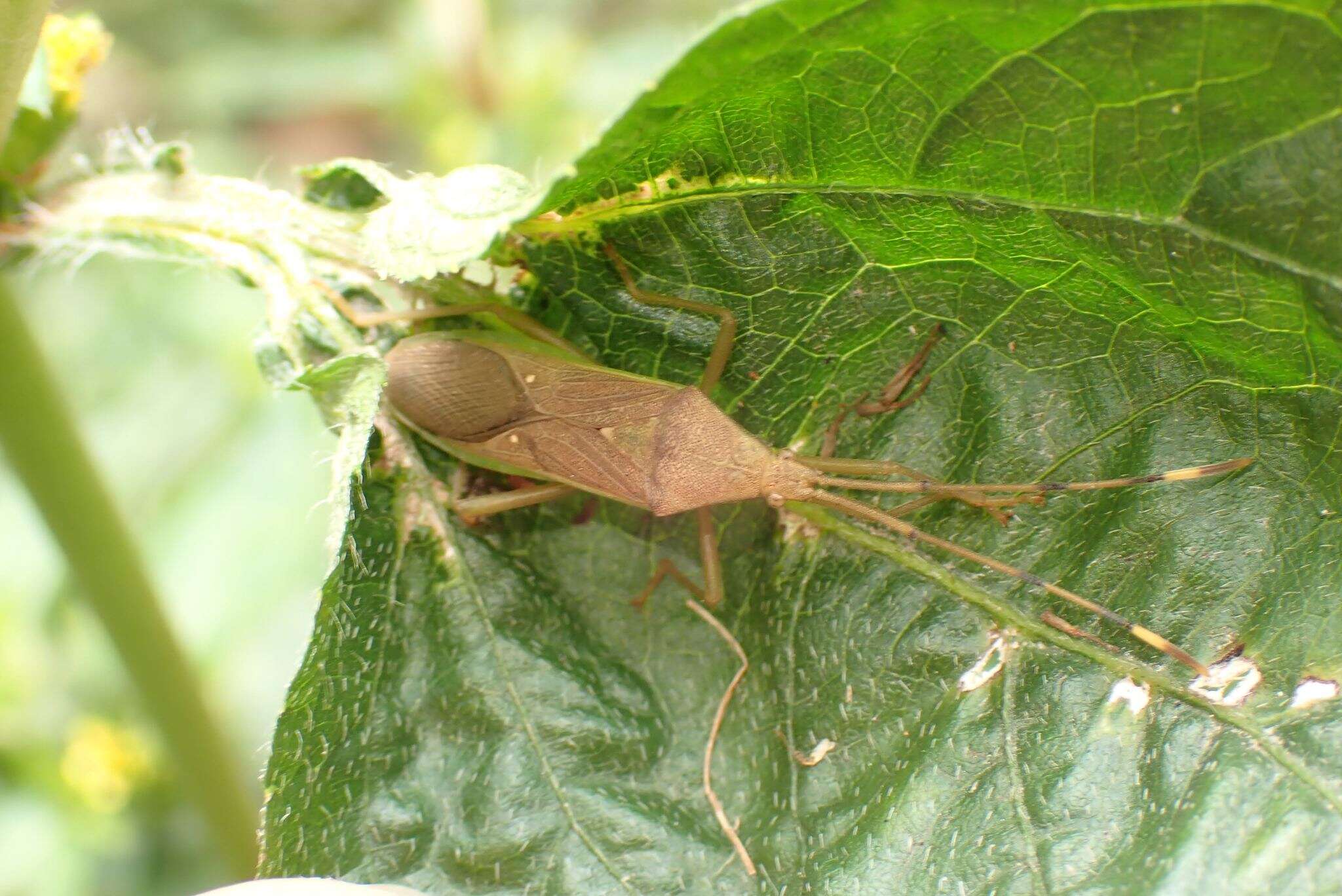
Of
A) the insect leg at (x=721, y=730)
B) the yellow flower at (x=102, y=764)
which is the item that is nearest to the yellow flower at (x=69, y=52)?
the insect leg at (x=721, y=730)

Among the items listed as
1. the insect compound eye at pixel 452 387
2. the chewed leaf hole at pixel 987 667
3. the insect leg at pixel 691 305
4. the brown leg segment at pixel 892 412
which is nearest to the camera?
the chewed leaf hole at pixel 987 667

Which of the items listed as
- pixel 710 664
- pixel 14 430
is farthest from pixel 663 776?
pixel 14 430

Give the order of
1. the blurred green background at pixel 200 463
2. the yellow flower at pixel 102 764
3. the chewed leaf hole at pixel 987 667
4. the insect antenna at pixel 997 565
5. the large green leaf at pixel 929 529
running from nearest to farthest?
1. the large green leaf at pixel 929 529
2. the insect antenna at pixel 997 565
3. the chewed leaf hole at pixel 987 667
4. the yellow flower at pixel 102 764
5. the blurred green background at pixel 200 463

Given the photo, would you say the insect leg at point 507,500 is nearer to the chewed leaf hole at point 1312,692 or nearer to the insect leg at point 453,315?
the insect leg at point 453,315

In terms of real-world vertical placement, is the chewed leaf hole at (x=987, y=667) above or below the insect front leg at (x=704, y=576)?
below

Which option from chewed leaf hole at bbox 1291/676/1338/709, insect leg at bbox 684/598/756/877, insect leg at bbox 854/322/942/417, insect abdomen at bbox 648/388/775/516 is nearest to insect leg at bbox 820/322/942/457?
insect leg at bbox 854/322/942/417

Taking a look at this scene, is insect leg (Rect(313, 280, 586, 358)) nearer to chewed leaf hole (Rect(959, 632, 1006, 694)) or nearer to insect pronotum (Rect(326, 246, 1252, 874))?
insect pronotum (Rect(326, 246, 1252, 874))
